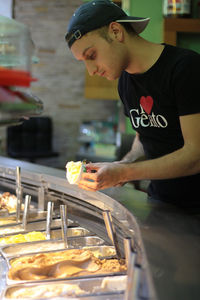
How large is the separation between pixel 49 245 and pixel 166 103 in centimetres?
91

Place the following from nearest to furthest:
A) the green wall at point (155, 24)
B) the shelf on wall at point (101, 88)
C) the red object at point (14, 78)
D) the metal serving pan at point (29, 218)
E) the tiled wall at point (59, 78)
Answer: the red object at point (14, 78), the metal serving pan at point (29, 218), the green wall at point (155, 24), the shelf on wall at point (101, 88), the tiled wall at point (59, 78)

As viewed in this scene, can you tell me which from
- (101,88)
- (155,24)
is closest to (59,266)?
(155,24)

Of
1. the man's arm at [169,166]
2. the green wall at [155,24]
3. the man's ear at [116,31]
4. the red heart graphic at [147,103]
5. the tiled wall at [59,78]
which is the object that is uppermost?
the man's ear at [116,31]

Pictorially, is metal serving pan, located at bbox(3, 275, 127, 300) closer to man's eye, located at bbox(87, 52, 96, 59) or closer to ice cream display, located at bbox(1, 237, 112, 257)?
ice cream display, located at bbox(1, 237, 112, 257)

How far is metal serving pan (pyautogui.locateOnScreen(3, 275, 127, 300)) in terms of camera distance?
1.41m

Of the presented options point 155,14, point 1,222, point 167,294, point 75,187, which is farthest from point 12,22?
point 155,14

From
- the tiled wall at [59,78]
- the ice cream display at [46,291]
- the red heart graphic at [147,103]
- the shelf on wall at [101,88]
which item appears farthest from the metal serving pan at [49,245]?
the tiled wall at [59,78]

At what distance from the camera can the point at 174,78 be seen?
6.13 ft

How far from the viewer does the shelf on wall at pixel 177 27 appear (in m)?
4.04

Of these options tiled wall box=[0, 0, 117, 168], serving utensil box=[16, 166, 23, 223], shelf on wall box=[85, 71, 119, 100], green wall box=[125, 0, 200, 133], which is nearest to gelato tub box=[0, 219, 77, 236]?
serving utensil box=[16, 166, 23, 223]

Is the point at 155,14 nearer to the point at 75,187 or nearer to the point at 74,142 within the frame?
the point at 75,187

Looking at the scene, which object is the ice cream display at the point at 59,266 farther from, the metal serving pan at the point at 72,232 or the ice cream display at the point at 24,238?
the metal serving pan at the point at 72,232

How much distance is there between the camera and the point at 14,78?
3.77ft

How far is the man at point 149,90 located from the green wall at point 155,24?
2.35 m
